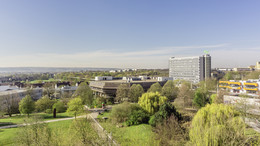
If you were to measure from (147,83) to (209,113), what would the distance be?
31.6 m

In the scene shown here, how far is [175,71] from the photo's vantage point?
106 m

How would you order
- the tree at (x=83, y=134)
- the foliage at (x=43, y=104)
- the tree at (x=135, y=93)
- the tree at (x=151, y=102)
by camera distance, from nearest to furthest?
the tree at (x=83, y=134) → the tree at (x=151, y=102) → the foliage at (x=43, y=104) → the tree at (x=135, y=93)

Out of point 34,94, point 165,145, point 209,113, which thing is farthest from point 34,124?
point 34,94

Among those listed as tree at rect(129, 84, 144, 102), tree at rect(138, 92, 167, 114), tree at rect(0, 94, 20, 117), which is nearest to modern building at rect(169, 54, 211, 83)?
tree at rect(129, 84, 144, 102)

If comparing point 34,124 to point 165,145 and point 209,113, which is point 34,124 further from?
point 209,113

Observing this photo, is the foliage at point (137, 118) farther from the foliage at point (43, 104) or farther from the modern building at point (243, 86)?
the modern building at point (243, 86)

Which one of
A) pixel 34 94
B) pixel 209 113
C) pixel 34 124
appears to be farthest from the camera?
pixel 34 94

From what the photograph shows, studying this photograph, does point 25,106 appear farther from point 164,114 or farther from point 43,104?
point 164,114

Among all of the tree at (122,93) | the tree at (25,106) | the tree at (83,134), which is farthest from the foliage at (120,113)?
the tree at (25,106)

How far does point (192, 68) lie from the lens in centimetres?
9519

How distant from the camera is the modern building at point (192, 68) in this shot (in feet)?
300

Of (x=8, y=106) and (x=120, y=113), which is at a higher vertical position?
(x=120, y=113)

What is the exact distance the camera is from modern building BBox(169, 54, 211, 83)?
9138 cm

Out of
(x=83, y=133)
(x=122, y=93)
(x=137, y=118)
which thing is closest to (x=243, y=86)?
(x=122, y=93)
